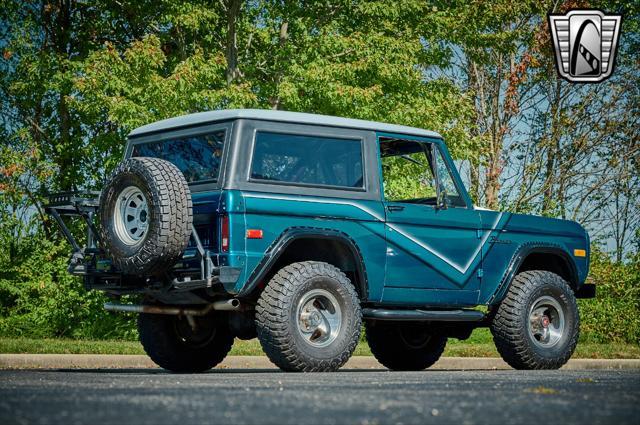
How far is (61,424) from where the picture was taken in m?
4.48

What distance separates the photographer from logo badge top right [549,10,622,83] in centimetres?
1975

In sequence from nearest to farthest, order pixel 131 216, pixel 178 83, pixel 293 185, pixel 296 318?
1. pixel 296 318
2. pixel 131 216
3. pixel 293 185
4. pixel 178 83

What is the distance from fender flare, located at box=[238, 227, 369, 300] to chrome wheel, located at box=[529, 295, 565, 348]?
2429 millimetres

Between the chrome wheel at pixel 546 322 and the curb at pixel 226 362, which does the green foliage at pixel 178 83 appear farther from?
the chrome wheel at pixel 546 322

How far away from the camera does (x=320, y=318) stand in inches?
360

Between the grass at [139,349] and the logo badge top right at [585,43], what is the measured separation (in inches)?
233

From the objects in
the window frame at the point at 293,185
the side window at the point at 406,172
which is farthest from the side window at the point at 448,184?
the window frame at the point at 293,185

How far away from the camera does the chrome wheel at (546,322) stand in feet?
35.7

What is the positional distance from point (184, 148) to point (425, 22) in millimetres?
9995

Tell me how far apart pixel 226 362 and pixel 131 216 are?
4.02 metres

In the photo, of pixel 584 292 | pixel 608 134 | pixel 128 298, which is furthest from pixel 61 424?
pixel 608 134

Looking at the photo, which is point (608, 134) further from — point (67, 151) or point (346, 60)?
point (67, 151)

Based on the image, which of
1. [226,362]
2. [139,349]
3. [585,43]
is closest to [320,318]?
[226,362]

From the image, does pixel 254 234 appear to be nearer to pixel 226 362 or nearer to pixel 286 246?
pixel 286 246
